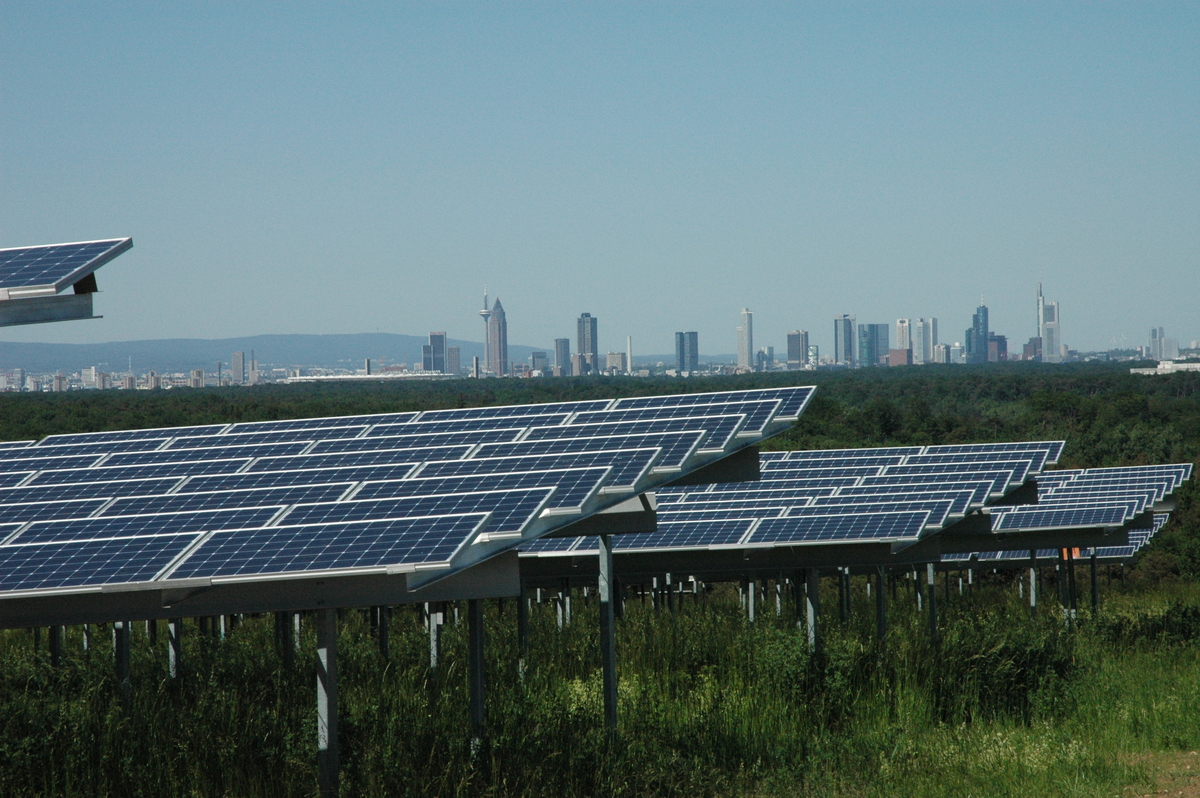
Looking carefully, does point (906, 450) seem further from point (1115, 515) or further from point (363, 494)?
point (363, 494)

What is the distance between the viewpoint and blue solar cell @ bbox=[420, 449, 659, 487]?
1243 cm

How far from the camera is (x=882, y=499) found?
872 inches

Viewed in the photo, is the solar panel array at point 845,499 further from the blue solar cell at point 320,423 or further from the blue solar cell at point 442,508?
the blue solar cell at point 442,508

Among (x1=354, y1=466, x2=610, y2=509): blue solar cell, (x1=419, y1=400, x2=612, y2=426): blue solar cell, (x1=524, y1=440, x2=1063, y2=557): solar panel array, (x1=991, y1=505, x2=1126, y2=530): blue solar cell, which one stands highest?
(x1=419, y1=400, x2=612, y2=426): blue solar cell

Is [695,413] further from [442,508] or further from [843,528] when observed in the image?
[442,508]

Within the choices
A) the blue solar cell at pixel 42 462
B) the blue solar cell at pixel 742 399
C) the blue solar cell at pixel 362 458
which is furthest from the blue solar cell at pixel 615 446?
the blue solar cell at pixel 42 462

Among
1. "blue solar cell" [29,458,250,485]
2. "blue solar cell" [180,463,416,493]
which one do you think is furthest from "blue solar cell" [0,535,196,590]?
"blue solar cell" [29,458,250,485]

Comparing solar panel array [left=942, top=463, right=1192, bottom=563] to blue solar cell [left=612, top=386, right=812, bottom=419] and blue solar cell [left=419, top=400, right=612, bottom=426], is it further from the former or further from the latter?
blue solar cell [left=419, top=400, right=612, bottom=426]

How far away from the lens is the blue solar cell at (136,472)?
15453 millimetres

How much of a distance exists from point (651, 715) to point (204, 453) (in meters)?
7.08

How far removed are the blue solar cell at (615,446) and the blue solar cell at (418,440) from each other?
1.02 m

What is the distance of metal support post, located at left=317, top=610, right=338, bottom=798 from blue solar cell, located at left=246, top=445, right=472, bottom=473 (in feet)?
14.8

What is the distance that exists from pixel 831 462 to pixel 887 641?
10322 millimetres

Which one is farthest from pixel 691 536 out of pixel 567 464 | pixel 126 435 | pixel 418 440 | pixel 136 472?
pixel 126 435
